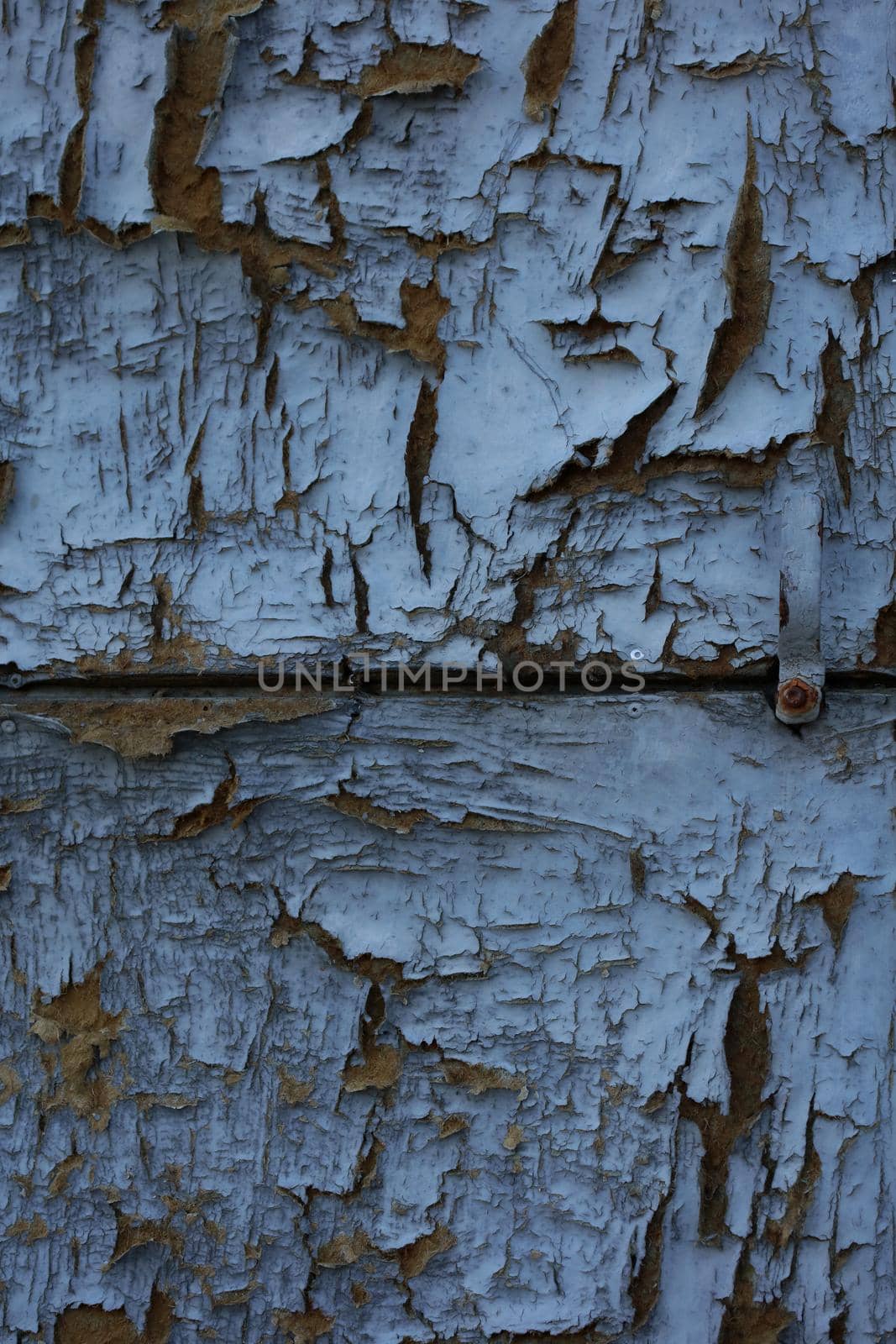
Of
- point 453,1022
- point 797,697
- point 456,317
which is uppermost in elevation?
point 456,317

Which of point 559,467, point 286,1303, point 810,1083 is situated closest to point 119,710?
point 559,467

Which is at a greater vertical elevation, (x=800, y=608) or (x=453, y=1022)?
(x=800, y=608)

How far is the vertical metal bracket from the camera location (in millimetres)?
797

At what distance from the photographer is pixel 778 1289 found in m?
0.84

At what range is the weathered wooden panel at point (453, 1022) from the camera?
835mm

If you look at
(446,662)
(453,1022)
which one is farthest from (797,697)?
(453,1022)

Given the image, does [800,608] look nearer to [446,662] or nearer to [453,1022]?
[446,662]

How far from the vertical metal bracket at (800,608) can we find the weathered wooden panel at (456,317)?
2 centimetres

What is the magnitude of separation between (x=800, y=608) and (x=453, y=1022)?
0.45 metres

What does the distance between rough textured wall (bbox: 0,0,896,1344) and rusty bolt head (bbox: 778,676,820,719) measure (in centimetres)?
3

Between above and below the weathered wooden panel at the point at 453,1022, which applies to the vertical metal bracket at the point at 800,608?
above

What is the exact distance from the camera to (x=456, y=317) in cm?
83

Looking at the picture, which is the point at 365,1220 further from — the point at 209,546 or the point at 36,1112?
the point at 209,546

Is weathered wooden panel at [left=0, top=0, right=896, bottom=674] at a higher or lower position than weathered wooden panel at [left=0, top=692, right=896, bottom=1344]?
higher
